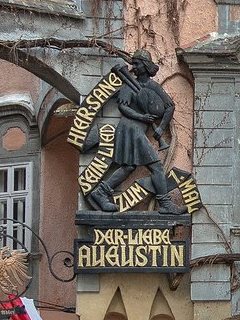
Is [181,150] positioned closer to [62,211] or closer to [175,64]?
[175,64]

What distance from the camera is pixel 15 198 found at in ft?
54.2

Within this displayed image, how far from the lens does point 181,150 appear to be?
12766 mm

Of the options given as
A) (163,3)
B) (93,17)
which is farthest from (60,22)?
(163,3)

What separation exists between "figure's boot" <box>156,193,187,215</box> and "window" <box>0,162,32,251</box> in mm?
4077

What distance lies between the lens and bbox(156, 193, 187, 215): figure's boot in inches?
490

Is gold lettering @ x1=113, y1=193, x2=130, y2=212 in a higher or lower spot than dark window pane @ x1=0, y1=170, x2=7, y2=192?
lower

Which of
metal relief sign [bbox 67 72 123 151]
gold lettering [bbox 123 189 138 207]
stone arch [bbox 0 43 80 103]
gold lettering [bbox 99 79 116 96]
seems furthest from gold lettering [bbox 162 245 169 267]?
stone arch [bbox 0 43 80 103]

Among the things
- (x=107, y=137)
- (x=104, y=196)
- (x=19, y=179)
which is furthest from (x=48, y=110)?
(x=104, y=196)

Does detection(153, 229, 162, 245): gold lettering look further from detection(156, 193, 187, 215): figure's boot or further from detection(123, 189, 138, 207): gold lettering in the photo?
detection(123, 189, 138, 207): gold lettering

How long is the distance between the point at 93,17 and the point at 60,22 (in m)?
0.36

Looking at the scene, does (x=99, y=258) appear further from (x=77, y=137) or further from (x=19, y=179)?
(x=19, y=179)

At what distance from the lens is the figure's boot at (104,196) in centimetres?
1238

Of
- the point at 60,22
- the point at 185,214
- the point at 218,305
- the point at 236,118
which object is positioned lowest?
the point at 218,305

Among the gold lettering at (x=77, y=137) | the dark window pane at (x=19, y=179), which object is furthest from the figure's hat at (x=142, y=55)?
the dark window pane at (x=19, y=179)
